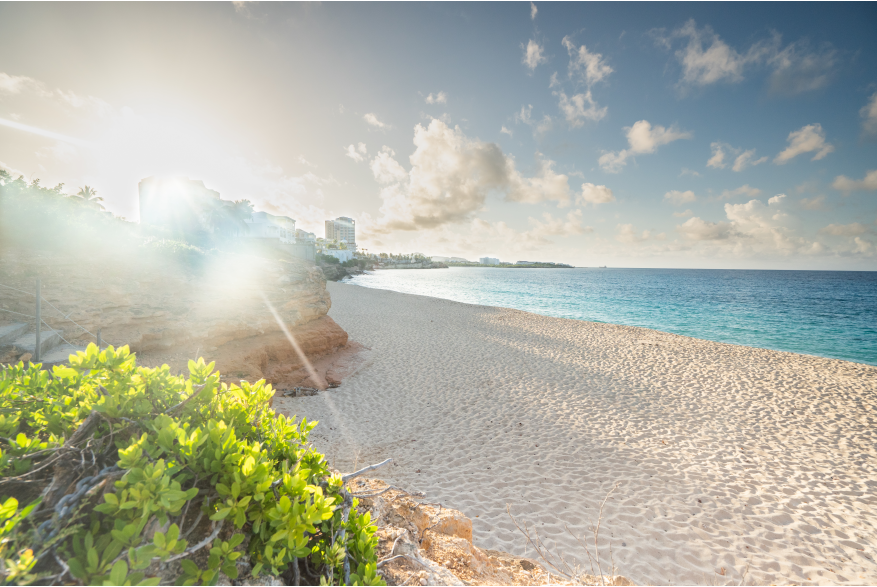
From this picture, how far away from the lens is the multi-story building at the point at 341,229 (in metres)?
140

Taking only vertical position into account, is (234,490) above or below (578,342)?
above

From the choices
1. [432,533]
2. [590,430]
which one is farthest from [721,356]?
[432,533]

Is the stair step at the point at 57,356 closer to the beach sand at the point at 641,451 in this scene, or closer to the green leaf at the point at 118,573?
the beach sand at the point at 641,451

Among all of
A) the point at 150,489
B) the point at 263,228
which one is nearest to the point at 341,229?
the point at 263,228

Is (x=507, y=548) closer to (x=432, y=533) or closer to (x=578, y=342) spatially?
(x=432, y=533)

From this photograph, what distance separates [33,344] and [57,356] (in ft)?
1.31

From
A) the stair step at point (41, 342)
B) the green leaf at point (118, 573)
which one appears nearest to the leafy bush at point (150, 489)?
the green leaf at point (118, 573)

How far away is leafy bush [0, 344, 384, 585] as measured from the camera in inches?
43.6

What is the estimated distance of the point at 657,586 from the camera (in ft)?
10.6

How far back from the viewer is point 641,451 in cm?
609

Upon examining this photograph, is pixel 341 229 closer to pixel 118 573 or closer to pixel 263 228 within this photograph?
pixel 263 228

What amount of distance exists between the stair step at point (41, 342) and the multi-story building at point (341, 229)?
138m

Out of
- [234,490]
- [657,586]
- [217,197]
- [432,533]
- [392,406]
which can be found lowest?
[392,406]

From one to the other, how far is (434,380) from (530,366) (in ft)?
13.0
